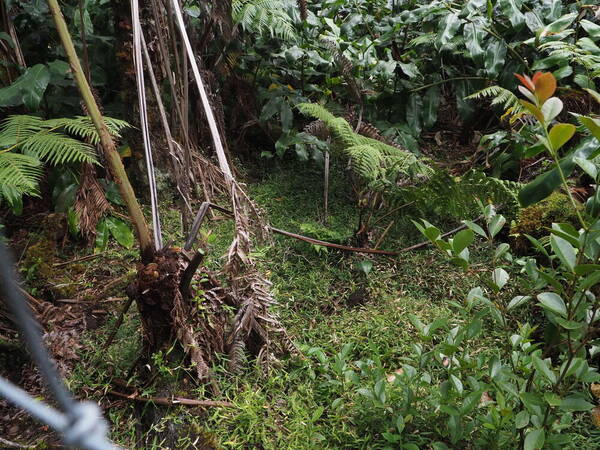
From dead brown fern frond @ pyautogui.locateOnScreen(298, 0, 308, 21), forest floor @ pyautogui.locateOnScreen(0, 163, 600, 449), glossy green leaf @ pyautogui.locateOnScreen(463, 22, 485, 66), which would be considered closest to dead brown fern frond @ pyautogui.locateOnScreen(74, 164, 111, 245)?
forest floor @ pyautogui.locateOnScreen(0, 163, 600, 449)

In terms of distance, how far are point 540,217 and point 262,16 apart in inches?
76.8

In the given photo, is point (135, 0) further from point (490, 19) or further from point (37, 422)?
point (490, 19)

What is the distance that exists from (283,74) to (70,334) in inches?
85.5

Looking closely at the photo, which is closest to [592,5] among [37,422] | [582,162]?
[582,162]

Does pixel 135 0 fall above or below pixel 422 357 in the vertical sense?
above

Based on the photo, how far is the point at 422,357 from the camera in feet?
4.80

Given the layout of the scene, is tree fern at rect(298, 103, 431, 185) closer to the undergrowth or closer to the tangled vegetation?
the tangled vegetation

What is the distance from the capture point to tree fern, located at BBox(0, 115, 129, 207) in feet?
6.12

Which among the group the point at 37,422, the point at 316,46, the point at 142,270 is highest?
the point at 316,46

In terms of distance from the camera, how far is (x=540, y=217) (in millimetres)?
2377

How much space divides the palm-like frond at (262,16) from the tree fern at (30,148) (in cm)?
127

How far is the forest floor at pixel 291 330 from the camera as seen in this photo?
5.06 feet

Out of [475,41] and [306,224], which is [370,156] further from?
[475,41]

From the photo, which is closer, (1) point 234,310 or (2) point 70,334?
(1) point 234,310
